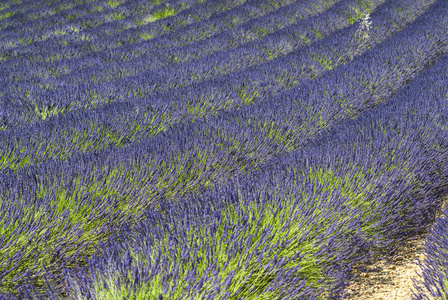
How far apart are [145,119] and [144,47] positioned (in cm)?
332

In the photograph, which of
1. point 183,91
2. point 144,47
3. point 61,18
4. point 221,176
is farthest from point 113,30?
point 221,176

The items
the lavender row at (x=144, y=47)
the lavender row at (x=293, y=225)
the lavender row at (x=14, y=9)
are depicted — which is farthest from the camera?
the lavender row at (x=14, y=9)

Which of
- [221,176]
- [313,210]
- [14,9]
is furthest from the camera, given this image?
[14,9]

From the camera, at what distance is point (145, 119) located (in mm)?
3713

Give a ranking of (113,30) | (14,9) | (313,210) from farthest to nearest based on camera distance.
Answer: (14,9) < (113,30) < (313,210)

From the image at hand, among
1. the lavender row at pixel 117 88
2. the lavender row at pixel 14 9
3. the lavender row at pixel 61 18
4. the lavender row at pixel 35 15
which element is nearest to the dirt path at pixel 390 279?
Result: the lavender row at pixel 117 88

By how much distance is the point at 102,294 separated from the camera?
1.69 meters

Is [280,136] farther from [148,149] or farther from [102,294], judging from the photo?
[102,294]

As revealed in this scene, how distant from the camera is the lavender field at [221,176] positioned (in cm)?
193

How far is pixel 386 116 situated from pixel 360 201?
1.11 m

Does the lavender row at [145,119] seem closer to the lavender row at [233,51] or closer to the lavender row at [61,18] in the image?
the lavender row at [233,51]

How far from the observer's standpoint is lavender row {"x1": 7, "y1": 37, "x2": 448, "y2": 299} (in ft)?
5.90

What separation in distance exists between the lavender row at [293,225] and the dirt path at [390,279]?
0.24 ft

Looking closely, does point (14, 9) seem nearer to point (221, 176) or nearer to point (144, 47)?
point (144, 47)
